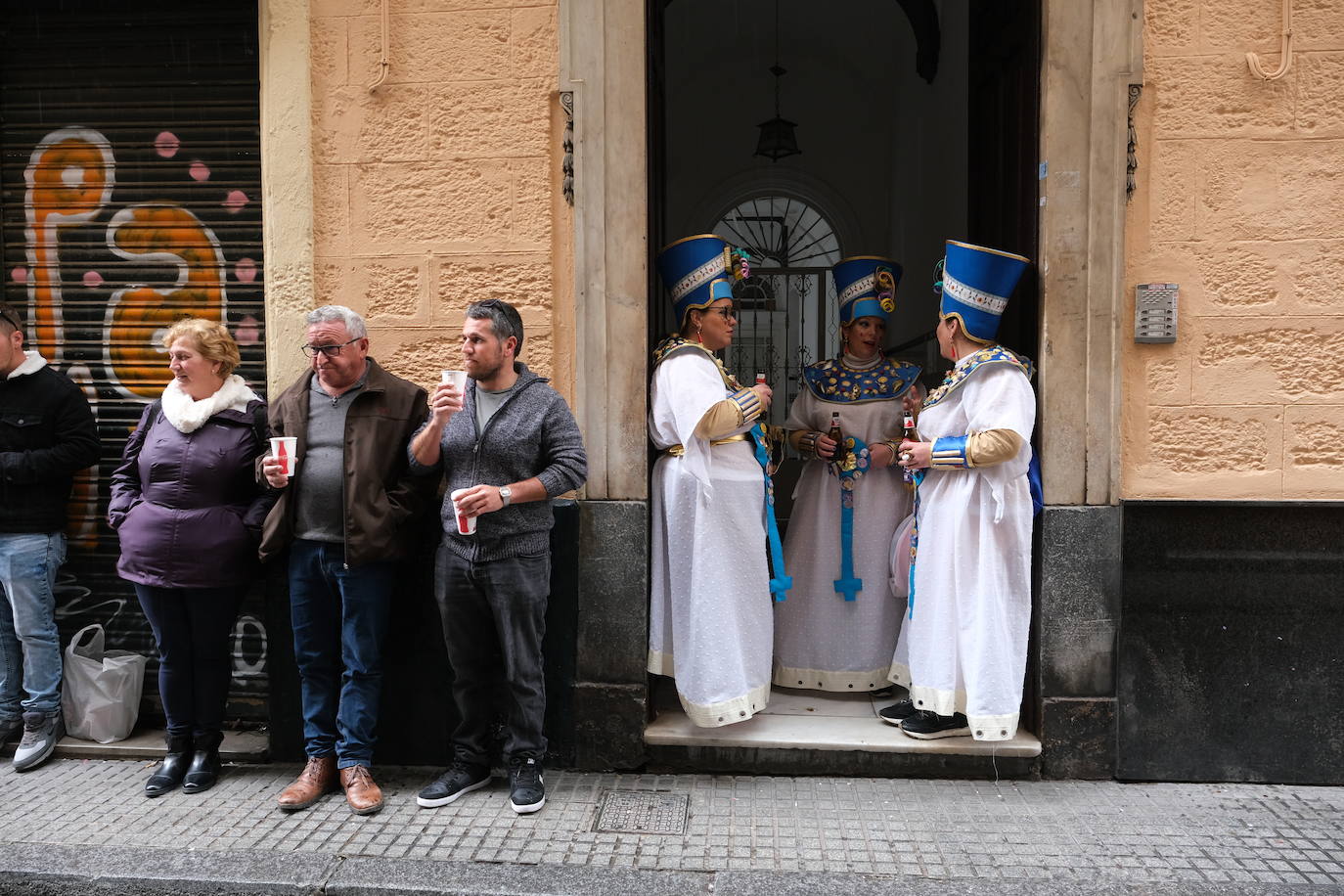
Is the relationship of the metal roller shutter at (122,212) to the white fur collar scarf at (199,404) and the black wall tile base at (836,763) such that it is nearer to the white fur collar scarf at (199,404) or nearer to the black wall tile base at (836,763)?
the white fur collar scarf at (199,404)

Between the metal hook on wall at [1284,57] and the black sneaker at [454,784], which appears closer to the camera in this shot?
the black sneaker at [454,784]

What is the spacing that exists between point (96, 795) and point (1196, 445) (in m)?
4.60

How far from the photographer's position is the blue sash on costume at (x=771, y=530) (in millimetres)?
4172

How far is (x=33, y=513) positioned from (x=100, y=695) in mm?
851

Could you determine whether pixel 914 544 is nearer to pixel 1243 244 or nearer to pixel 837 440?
pixel 837 440

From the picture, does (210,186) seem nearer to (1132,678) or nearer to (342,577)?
(342,577)

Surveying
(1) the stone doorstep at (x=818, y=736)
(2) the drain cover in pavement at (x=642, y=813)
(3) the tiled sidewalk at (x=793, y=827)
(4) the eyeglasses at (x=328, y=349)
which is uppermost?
(4) the eyeglasses at (x=328, y=349)

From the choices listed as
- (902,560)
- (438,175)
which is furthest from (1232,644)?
(438,175)

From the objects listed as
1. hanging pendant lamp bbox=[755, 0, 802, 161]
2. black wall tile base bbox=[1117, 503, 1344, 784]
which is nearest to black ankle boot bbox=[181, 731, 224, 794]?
black wall tile base bbox=[1117, 503, 1344, 784]

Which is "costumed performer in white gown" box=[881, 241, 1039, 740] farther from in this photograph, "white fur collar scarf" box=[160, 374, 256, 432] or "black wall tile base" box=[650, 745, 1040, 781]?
"white fur collar scarf" box=[160, 374, 256, 432]

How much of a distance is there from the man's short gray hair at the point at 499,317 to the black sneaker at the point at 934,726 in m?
2.25

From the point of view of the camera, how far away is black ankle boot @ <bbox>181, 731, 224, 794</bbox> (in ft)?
12.3

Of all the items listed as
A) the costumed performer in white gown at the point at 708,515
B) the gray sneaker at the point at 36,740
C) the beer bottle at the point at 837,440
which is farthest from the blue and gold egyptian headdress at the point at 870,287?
the gray sneaker at the point at 36,740

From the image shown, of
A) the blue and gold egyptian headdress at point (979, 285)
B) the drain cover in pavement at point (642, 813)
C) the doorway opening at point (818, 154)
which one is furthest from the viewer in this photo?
the doorway opening at point (818, 154)
